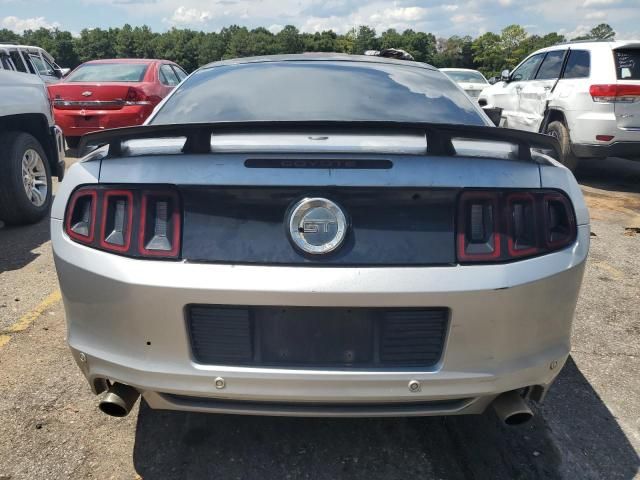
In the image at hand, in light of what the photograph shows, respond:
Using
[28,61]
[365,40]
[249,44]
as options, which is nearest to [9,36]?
[249,44]

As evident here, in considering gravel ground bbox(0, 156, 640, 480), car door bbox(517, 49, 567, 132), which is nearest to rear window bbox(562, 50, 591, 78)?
car door bbox(517, 49, 567, 132)

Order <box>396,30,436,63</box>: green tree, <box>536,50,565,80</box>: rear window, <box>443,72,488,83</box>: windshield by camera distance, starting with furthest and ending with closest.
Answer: <box>396,30,436,63</box>: green tree
<box>443,72,488,83</box>: windshield
<box>536,50,565,80</box>: rear window

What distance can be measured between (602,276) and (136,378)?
12.3ft

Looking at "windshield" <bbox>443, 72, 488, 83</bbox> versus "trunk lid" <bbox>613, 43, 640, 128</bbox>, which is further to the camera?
"windshield" <bbox>443, 72, 488, 83</bbox>

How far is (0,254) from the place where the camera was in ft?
15.6

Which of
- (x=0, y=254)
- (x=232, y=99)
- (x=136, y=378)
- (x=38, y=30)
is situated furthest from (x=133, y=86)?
(x=38, y=30)

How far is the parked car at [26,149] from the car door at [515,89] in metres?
6.88

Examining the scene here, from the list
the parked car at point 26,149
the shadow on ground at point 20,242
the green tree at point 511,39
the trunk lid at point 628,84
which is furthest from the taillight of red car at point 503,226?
the green tree at point 511,39

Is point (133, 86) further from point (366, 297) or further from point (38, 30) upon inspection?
point (38, 30)

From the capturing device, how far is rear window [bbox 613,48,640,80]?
708cm

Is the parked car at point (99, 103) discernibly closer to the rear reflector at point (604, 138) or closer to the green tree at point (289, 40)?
the rear reflector at point (604, 138)

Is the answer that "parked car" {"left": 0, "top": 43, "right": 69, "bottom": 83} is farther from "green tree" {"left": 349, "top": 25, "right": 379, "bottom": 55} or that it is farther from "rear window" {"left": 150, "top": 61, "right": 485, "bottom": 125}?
"green tree" {"left": 349, "top": 25, "right": 379, "bottom": 55}

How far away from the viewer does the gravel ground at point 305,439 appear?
2.21 meters

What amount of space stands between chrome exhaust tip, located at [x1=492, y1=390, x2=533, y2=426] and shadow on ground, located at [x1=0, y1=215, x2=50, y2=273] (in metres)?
3.82
